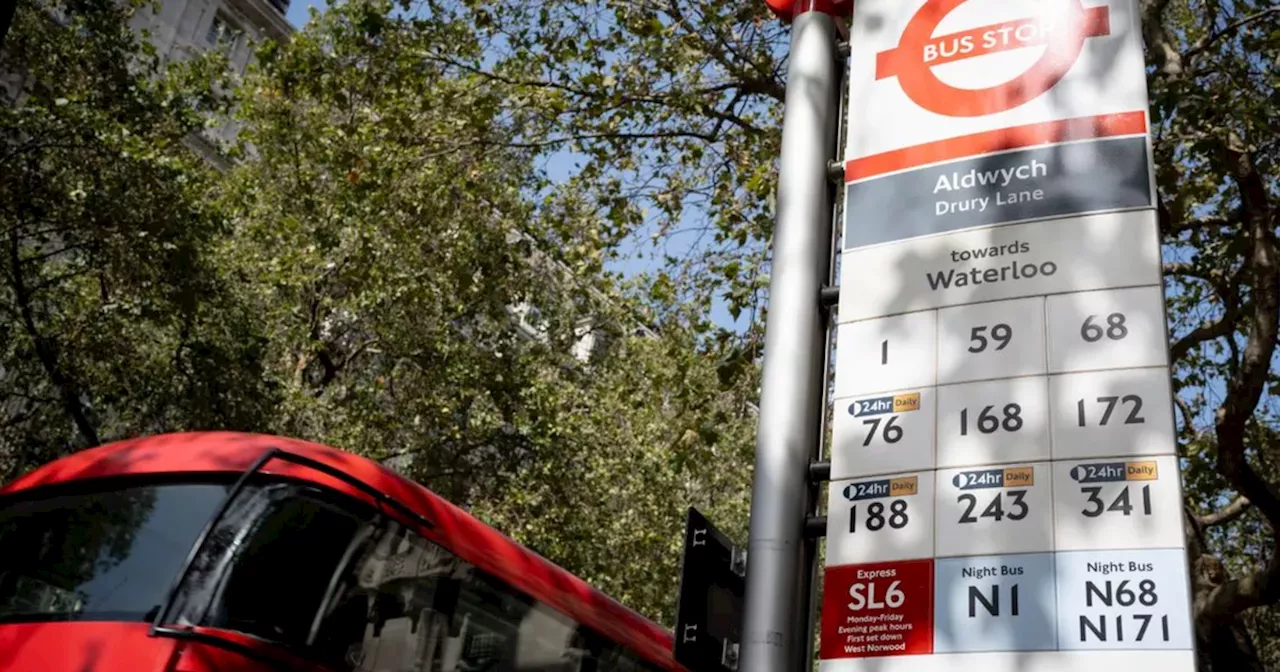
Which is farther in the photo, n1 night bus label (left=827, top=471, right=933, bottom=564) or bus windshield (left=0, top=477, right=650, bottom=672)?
bus windshield (left=0, top=477, right=650, bottom=672)

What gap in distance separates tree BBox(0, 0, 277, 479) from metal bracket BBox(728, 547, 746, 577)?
1000cm

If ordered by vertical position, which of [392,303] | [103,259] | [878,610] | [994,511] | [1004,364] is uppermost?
[392,303]

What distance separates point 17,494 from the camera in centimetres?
690

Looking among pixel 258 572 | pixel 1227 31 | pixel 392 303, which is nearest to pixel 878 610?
pixel 258 572

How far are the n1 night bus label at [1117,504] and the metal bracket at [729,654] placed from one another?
1090 mm

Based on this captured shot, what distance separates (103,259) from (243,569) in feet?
25.7

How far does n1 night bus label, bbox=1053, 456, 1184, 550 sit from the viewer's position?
126 inches

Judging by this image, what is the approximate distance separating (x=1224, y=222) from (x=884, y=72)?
5957 millimetres

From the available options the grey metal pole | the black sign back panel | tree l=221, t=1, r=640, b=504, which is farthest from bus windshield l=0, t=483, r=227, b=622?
tree l=221, t=1, r=640, b=504

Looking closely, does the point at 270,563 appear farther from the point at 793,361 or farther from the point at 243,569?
the point at 793,361

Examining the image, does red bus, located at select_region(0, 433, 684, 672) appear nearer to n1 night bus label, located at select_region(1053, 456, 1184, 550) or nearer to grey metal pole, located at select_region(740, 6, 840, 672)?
grey metal pole, located at select_region(740, 6, 840, 672)

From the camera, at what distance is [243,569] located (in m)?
5.90

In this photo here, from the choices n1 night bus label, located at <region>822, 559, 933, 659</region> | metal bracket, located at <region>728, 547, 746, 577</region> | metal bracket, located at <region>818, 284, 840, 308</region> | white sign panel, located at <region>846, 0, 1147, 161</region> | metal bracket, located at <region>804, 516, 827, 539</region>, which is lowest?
n1 night bus label, located at <region>822, 559, 933, 659</region>

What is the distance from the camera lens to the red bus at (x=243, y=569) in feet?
18.6
